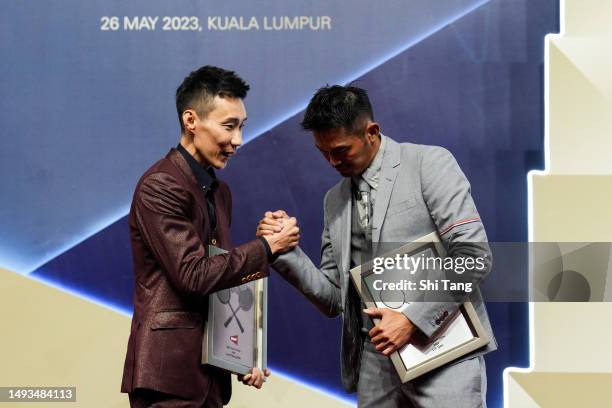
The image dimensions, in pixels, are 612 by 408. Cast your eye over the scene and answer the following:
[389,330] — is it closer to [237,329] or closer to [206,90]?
[237,329]

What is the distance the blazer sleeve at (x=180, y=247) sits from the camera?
246 centimetres

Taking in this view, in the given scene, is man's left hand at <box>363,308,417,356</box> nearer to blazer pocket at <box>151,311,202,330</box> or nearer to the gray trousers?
the gray trousers

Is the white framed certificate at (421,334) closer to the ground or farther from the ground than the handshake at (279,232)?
closer to the ground

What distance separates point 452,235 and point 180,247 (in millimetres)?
845

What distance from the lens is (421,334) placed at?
2.71 m

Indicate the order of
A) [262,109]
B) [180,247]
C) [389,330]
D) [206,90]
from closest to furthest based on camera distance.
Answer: [180,247] → [389,330] → [206,90] → [262,109]

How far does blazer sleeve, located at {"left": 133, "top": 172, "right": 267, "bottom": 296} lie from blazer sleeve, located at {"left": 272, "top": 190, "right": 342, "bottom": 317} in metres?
0.33

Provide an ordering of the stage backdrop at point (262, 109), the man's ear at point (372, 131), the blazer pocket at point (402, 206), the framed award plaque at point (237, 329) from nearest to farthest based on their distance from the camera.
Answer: the framed award plaque at point (237, 329), the blazer pocket at point (402, 206), the man's ear at point (372, 131), the stage backdrop at point (262, 109)

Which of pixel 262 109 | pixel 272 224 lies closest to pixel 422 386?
pixel 272 224

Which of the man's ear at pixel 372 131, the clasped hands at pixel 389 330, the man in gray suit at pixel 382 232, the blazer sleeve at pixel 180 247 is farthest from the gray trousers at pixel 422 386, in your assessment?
the man's ear at pixel 372 131

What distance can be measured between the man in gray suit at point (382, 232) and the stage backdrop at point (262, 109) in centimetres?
95

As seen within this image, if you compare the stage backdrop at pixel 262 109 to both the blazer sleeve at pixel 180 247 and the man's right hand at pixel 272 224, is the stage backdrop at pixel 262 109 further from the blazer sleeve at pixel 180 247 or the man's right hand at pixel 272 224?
the blazer sleeve at pixel 180 247

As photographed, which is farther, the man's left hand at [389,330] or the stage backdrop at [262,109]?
the stage backdrop at [262,109]

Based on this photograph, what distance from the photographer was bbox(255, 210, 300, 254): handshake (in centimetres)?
268
